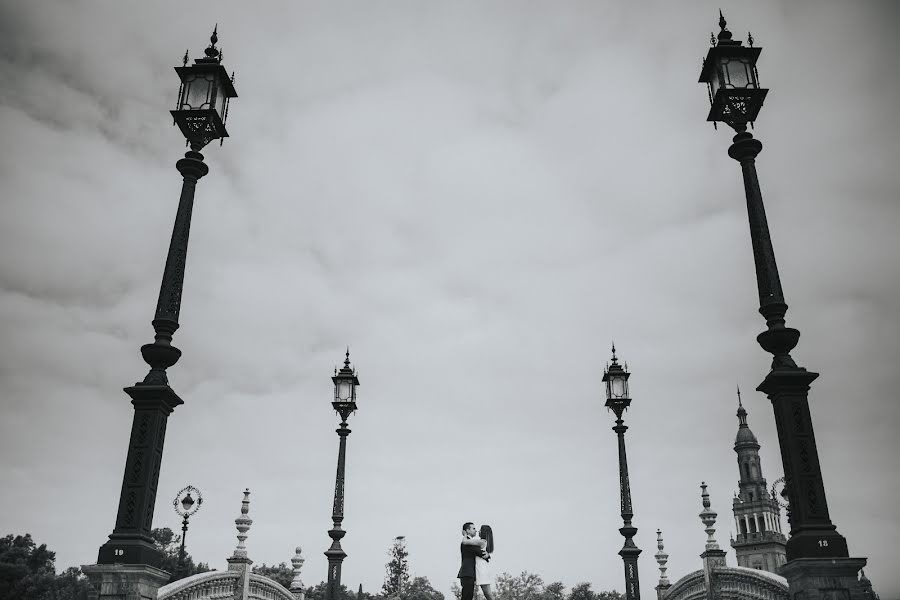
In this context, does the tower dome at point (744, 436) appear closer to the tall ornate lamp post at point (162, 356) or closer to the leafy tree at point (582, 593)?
the leafy tree at point (582, 593)

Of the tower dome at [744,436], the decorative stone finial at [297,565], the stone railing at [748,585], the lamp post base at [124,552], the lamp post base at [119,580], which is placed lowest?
the lamp post base at [119,580]

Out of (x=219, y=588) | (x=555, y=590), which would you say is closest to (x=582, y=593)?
(x=555, y=590)

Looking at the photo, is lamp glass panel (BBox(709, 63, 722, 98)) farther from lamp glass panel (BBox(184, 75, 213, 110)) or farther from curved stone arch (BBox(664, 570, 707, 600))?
curved stone arch (BBox(664, 570, 707, 600))

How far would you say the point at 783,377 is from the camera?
1104cm

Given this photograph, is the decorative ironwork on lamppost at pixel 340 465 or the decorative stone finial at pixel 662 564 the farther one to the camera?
the decorative stone finial at pixel 662 564

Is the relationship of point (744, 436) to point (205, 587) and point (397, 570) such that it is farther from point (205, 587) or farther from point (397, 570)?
point (205, 587)

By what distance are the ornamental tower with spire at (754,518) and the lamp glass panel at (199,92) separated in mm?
106342

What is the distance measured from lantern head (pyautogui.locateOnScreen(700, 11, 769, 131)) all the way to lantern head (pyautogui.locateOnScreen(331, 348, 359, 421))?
1290 centimetres

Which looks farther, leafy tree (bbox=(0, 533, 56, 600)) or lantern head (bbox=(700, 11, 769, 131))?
leafy tree (bbox=(0, 533, 56, 600))

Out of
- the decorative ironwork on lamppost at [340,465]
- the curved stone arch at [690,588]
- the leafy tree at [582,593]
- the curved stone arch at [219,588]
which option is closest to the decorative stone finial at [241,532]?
the curved stone arch at [219,588]

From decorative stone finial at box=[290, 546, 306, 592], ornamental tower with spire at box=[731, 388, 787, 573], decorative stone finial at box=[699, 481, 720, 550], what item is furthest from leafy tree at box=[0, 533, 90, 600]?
ornamental tower with spire at box=[731, 388, 787, 573]

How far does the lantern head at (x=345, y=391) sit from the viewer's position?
22.1 meters

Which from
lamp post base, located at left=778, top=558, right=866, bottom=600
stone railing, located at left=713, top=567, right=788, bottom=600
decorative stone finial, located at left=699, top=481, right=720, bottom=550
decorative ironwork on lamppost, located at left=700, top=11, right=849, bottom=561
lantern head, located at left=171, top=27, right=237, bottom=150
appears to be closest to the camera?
lamp post base, located at left=778, top=558, right=866, bottom=600

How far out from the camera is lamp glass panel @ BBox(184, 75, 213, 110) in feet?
44.2
